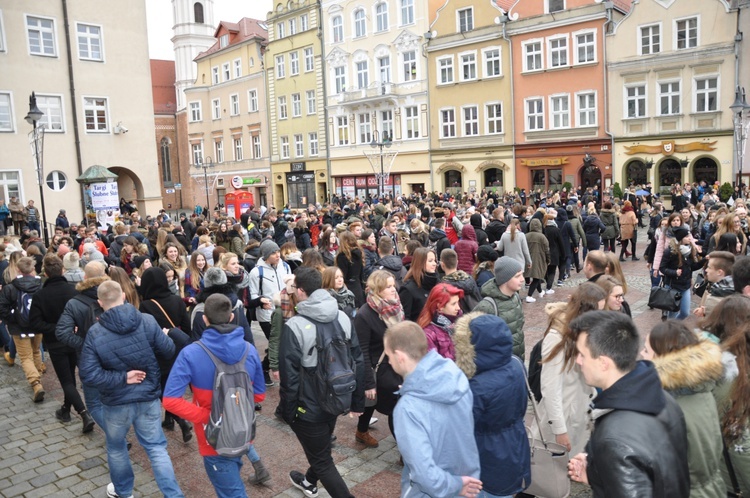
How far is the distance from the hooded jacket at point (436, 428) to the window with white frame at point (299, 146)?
45.1 m

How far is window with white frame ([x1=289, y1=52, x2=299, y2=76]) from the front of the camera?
152ft

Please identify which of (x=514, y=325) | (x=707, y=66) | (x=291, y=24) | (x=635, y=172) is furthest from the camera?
(x=291, y=24)

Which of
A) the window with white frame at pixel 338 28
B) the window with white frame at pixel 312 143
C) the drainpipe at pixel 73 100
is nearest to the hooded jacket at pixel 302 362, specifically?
the drainpipe at pixel 73 100

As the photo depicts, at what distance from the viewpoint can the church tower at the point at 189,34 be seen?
60.2 metres

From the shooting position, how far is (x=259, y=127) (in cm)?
5056

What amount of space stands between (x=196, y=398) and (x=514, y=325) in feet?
9.49

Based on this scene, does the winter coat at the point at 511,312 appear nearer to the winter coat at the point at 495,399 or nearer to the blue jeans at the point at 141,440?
the winter coat at the point at 495,399

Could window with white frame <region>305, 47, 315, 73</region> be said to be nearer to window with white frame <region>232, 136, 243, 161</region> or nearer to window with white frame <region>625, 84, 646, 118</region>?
window with white frame <region>232, 136, 243, 161</region>

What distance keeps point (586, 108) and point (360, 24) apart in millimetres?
17391

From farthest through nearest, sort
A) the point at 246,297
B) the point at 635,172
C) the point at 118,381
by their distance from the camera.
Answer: the point at 635,172, the point at 246,297, the point at 118,381

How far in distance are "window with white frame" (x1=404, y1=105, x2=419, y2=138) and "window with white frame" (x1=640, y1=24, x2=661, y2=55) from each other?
14109 mm

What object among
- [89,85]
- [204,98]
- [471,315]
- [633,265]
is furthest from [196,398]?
[204,98]

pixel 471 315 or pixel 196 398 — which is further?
pixel 196 398

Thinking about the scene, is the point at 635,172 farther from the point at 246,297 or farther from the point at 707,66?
the point at 246,297
